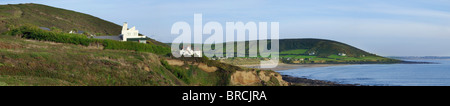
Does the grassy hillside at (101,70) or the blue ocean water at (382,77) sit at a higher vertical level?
the grassy hillside at (101,70)

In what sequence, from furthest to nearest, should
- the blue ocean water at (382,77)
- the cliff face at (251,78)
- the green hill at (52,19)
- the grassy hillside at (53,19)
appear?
the green hill at (52,19) < the grassy hillside at (53,19) < the blue ocean water at (382,77) < the cliff face at (251,78)

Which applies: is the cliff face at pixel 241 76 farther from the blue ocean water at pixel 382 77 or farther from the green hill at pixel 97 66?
the blue ocean water at pixel 382 77

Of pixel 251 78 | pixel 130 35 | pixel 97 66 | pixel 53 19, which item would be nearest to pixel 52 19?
pixel 53 19

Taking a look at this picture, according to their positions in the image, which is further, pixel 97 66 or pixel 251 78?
pixel 251 78

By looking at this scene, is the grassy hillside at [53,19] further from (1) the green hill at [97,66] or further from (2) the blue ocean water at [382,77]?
(2) the blue ocean water at [382,77]

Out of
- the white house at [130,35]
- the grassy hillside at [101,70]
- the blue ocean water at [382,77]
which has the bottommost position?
the blue ocean water at [382,77]

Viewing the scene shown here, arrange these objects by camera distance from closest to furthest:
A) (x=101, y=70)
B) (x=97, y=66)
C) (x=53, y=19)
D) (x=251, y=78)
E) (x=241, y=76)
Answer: (x=101, y=70), (x=97, y=66), (x=241, y=76), (x=251, y=78), (x=53, y=19)

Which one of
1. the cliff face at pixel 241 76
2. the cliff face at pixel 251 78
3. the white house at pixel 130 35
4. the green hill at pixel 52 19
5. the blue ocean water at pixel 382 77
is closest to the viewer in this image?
the cliff face at pixel 241 76

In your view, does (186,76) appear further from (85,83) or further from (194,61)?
(85,83)

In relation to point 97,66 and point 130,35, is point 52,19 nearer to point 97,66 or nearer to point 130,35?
point 130,35

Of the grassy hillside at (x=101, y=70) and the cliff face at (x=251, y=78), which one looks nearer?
the grassy hillside at (x=101, y=70)

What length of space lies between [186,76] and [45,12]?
80.8 meters

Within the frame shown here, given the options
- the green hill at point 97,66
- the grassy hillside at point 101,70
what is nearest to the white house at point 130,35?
the green hill at point 97,66
